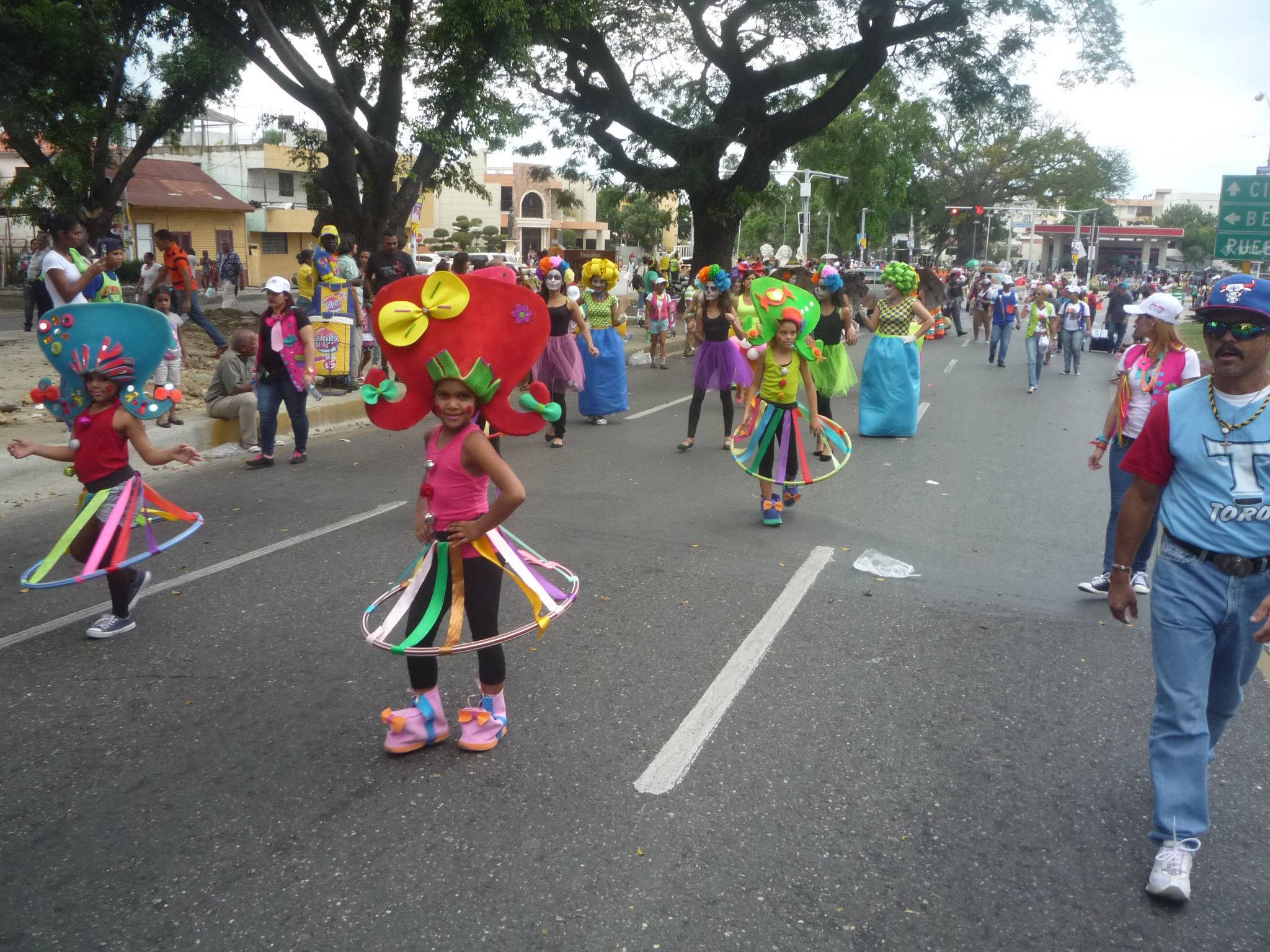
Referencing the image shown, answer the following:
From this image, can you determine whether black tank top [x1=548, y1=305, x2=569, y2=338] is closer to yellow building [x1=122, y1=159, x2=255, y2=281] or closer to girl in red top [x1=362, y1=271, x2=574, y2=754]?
girl in red top [x1=362, y1=271, x2=574, y2=754]

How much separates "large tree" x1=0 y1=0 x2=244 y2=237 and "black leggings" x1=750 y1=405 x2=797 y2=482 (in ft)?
47.1

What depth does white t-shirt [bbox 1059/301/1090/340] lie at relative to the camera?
1895cm

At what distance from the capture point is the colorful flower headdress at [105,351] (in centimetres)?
501

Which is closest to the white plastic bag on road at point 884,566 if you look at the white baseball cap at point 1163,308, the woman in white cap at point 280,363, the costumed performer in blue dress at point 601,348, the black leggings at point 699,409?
the white baseball cap at point 1163,308

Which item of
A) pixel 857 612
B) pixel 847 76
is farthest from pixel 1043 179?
pixel 857 612

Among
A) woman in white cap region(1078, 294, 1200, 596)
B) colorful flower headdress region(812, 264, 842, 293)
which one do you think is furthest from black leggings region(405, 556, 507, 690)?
colorful flower headdress region(812, 264, 842, 293)

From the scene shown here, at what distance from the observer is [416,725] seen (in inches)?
154

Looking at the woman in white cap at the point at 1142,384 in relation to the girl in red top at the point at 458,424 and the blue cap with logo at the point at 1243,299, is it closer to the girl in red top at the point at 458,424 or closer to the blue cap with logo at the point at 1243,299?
the blue cap with logo at the point at 1243,299

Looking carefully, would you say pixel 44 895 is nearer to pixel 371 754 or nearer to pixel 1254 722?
pixel 371 754

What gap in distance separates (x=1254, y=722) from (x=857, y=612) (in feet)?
6.34

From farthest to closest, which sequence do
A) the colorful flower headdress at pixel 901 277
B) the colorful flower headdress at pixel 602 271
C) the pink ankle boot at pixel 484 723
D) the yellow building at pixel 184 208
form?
the yellow building at pixel 184 208 < the colorful flower headdress at pixel 602 271 < the colorful flower headdress at pixel 901 277 < the pink ankle boot at pixel 484 723

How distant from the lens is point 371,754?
12.9 feet

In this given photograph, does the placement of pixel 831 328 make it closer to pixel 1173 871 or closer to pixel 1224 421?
pixel 1224 421

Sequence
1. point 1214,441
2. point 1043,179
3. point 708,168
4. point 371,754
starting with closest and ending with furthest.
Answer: point 1214,441 < point 371,754 < point 708,168 < point 1043,179
